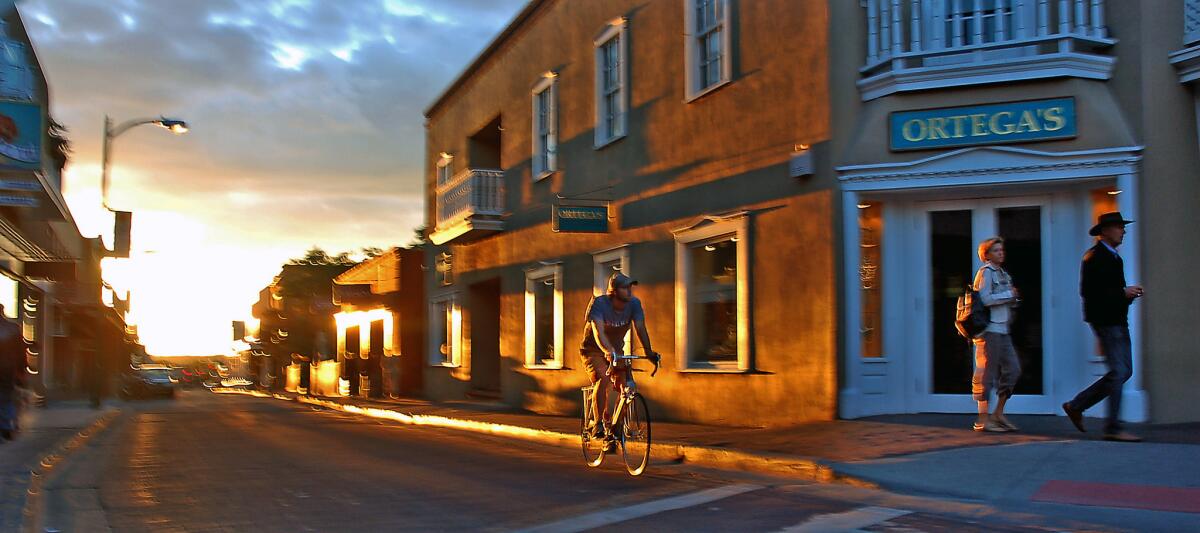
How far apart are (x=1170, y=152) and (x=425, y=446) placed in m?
8.93

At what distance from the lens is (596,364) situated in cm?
972

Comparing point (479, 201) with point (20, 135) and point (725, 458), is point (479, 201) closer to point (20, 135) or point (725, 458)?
point (20, 135)

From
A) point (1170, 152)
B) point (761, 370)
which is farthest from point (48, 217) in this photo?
point (1170, 152)

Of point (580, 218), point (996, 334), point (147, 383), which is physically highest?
point (580, 218)

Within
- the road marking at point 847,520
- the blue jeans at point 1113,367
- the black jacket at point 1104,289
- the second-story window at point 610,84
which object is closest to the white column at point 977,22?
the black jacket at point 1104,289

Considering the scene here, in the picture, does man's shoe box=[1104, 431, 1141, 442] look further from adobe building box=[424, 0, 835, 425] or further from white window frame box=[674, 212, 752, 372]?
white window frame box=[674, 212, 752, 372]

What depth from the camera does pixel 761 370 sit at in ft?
41.9

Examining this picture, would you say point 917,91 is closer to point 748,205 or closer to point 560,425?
point 748,205

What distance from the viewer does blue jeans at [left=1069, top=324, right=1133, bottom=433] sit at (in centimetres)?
859

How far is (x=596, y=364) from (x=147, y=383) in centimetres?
3553

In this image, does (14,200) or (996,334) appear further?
(14,200)

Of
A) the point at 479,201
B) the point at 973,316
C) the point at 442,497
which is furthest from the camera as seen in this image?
the point at 479,201

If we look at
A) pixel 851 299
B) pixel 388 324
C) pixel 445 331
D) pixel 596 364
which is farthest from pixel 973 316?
pixel 388 324

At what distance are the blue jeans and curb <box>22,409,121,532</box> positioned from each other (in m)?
7.97
